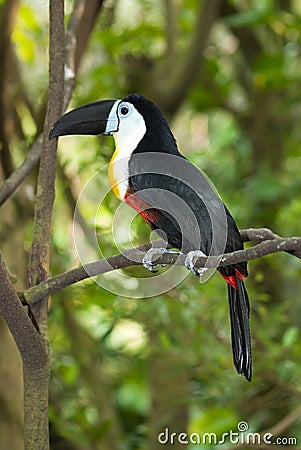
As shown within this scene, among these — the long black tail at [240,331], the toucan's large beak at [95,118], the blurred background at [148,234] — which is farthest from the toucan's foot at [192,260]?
the blurred background at [148,234]

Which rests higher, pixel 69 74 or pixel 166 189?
pixel 69 74

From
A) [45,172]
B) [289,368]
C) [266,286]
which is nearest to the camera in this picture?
[45,172]

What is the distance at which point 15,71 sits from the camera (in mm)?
2016

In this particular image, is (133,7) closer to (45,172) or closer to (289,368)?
(289,368)

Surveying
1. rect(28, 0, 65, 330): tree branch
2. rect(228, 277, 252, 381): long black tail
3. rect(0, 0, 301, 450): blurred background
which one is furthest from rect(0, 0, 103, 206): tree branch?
rect(228, 277, 252, 381): long black tail

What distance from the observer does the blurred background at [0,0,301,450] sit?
1688mm

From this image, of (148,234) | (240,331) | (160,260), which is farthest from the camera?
(148,234)

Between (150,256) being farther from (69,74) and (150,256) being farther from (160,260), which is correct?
(69,74)

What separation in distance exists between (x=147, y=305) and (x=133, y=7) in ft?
3.91

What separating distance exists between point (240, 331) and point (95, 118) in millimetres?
357

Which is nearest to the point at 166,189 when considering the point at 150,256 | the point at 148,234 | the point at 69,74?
the point at 150,256

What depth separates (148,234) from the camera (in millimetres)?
1729

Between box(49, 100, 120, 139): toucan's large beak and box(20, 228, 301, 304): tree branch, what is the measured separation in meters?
0.20

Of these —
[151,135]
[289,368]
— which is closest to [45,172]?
[151,135]
